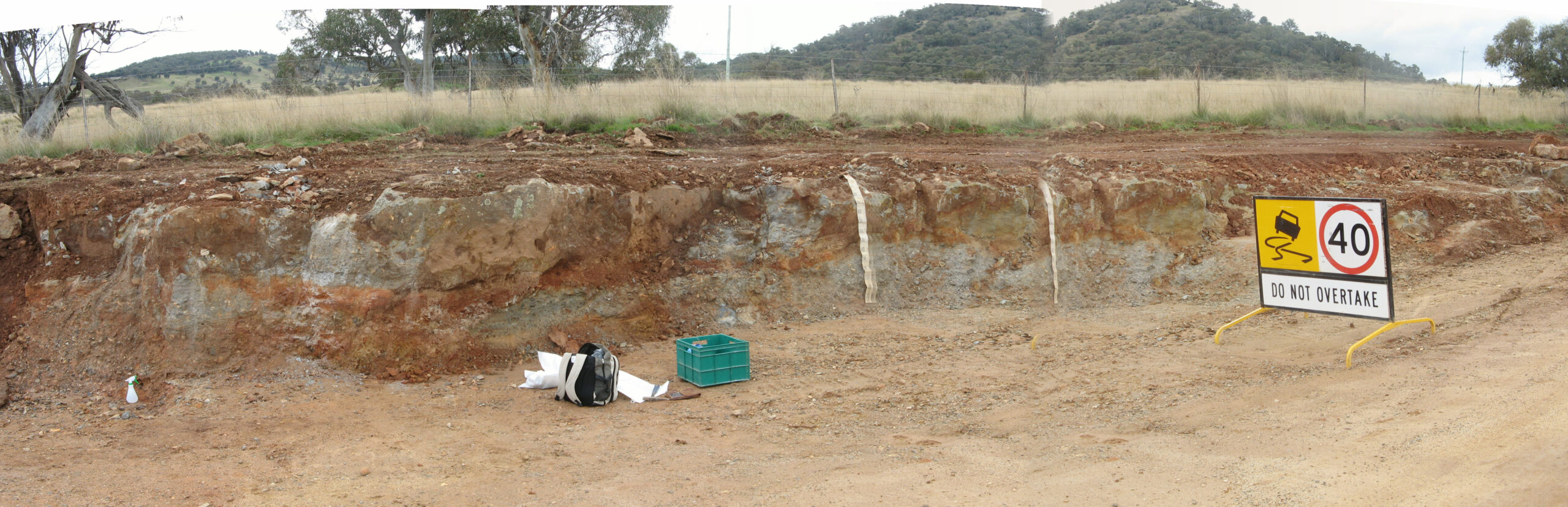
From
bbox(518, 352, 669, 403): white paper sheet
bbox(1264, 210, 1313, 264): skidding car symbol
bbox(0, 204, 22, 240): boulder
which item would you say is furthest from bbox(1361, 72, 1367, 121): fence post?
bbox(0, 204, 22, 240): boulder

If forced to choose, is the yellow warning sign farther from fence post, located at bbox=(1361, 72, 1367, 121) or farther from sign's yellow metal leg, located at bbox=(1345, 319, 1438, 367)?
fence post, located at bbox=(1361, 72, 1367, 121)

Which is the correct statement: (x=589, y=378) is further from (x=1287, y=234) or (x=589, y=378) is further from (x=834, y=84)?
(x=834, y=84)

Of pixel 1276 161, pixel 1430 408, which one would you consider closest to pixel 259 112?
pixel 1430 408

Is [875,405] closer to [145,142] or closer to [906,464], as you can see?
[906,464]

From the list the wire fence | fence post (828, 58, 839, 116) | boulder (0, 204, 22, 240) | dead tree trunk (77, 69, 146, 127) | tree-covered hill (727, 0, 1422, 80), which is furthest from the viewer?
tree-covered hill (727, 0, 1422, 80)

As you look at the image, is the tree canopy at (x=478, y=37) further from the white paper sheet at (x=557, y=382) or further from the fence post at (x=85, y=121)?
the white paper sheet at (x=557, y=382)

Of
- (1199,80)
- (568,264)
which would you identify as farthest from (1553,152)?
(568,264)

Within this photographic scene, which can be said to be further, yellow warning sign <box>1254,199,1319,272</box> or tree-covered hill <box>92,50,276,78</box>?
tree-covered hill <box>92,50,276,78</box>

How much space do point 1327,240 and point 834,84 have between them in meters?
8.31

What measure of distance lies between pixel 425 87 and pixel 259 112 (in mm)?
3497

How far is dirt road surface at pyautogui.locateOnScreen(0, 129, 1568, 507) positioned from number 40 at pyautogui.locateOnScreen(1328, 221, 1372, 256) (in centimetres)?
81

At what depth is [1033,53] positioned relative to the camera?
14.6 metres

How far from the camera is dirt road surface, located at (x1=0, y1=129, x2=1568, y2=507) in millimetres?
4438

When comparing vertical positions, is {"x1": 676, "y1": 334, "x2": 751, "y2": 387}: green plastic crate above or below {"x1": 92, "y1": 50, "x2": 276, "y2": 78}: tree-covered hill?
below
